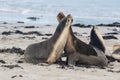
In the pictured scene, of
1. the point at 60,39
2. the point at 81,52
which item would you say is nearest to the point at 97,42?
the point at 81,52

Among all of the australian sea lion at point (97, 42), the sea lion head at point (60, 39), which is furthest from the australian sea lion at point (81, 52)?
the australian sea lion at point (97, 42)

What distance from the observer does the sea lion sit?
9.81 metres

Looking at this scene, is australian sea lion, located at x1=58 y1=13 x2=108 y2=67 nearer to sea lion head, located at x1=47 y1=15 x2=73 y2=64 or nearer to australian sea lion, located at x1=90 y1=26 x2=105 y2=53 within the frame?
sea lion head, located at x1=47 y1=15 x2=73 y2=64

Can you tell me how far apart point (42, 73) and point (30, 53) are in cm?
149

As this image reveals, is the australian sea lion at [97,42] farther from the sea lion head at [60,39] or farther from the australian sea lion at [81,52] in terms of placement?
the sea lion head at [60,39]

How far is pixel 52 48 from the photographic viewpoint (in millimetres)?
9812

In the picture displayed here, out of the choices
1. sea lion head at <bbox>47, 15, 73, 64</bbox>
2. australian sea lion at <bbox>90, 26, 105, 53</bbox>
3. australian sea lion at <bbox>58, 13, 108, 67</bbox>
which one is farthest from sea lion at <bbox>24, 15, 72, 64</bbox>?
australian sea lion at <bbox>90, 26, 105, 53</bbox>

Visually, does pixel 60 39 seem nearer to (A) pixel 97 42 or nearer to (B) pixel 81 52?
(B) pixel 81 52

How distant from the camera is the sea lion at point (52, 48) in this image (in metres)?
9.81

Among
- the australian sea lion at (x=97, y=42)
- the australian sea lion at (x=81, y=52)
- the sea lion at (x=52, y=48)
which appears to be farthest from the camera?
the australian sea lion at (x=97, y=42)

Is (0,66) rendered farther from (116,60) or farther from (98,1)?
(98,1)

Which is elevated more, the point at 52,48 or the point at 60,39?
the point at 60,39

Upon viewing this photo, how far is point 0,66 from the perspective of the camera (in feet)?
30.2

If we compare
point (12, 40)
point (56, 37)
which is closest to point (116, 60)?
point (56, 37)
